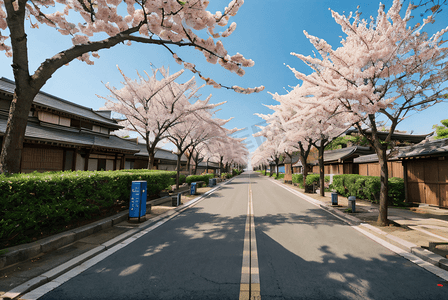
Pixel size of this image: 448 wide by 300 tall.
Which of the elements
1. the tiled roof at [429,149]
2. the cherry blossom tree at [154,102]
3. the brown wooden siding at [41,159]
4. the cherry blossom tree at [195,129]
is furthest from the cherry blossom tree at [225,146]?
the tiled roof at [429,149]

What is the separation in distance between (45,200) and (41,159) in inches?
425

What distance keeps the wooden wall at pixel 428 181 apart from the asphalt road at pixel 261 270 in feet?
24.7

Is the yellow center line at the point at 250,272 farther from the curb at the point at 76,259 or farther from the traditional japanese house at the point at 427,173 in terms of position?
the traditional japanese house at the point at 427,173

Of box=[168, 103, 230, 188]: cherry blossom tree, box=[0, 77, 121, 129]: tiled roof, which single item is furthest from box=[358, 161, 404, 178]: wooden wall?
box=[0, 77, 121, 129]: tiled roof

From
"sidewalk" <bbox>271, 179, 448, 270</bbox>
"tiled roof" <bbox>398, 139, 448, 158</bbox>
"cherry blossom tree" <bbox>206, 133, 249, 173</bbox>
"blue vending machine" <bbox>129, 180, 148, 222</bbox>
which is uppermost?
"cherry blossom tree" <bbox>206, 133, 249, 173</bbox>

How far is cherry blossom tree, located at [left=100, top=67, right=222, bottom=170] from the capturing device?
15711 millimetres

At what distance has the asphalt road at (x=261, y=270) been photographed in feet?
11.0

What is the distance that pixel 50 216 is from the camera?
17.1 ft

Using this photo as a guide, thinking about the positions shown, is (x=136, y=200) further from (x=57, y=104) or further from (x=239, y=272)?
(x=57, y=104)

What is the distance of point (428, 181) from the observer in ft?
34.7

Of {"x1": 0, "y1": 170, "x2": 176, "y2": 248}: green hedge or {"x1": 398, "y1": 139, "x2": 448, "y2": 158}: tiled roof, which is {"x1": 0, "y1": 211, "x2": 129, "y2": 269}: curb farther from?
{"x1": 398, "y1": 139, "x2": 448, "y2": 158}: tiled roof

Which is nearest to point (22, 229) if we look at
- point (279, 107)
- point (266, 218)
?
point (266, 218)

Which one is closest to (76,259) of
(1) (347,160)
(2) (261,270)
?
(2) (261,270)

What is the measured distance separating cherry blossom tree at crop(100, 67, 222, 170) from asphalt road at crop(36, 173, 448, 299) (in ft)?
36.4
